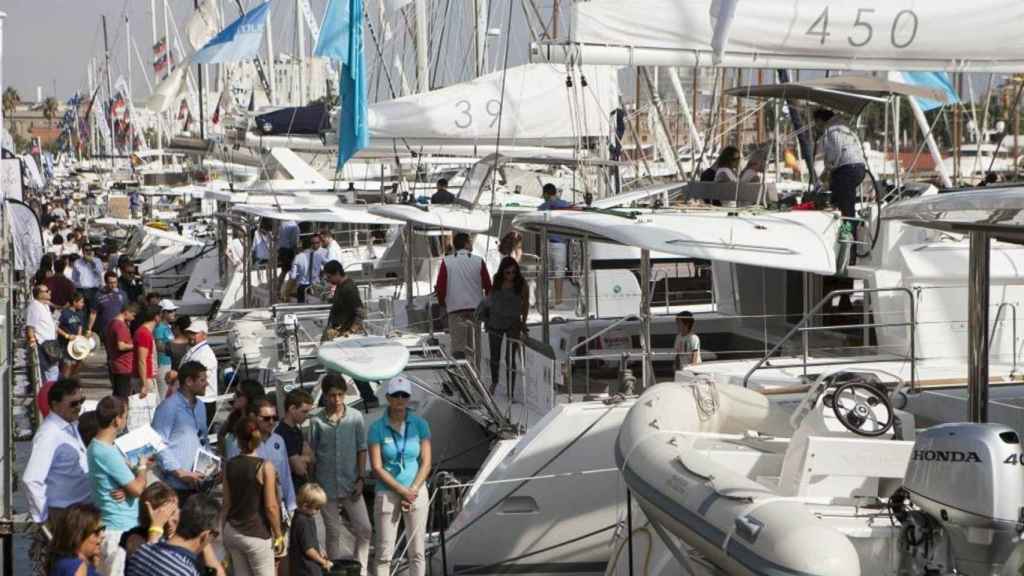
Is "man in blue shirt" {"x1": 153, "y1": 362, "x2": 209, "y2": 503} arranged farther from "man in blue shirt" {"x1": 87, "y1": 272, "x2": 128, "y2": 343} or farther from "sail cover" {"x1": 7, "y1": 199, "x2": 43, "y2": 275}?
"man in blue shirt" {"x1": 87, "y1": 272, "x2": 128, "y2": 343}

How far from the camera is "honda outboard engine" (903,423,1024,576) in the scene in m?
6.73

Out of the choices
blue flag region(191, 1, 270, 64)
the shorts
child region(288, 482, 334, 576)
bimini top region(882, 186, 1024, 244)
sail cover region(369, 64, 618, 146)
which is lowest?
child region(288, 482, 334, 576)

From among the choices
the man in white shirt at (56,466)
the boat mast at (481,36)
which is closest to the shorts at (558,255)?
the man in white shirt at (56,466)

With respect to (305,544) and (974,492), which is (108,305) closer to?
(305,544)

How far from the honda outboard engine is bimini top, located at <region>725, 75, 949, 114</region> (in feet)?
20.3

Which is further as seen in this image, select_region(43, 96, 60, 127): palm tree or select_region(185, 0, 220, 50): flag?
select_region(43, 96, 60, 127): palm tree

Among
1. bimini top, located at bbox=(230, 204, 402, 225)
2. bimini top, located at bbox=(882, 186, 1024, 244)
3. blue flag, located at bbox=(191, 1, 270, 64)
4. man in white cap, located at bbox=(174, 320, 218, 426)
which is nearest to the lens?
bimini top, located at bbox=(882, 186, 1024, 244)

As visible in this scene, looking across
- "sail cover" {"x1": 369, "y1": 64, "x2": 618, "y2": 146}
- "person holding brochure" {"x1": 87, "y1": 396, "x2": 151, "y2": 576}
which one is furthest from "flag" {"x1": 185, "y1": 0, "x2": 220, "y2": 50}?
"person holding brochure" {"x1": 87, "y1": 396, "x2": 151, "y2": 576}

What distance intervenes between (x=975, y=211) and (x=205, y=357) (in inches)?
287

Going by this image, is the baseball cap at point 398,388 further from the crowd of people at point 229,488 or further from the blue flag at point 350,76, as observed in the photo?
the blue flag at point 350,76

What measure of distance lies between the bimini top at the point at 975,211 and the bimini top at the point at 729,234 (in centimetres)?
199

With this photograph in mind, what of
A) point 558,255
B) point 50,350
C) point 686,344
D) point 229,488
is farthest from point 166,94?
point 229,488

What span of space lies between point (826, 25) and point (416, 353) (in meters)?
5.12

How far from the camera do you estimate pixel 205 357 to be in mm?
13141
